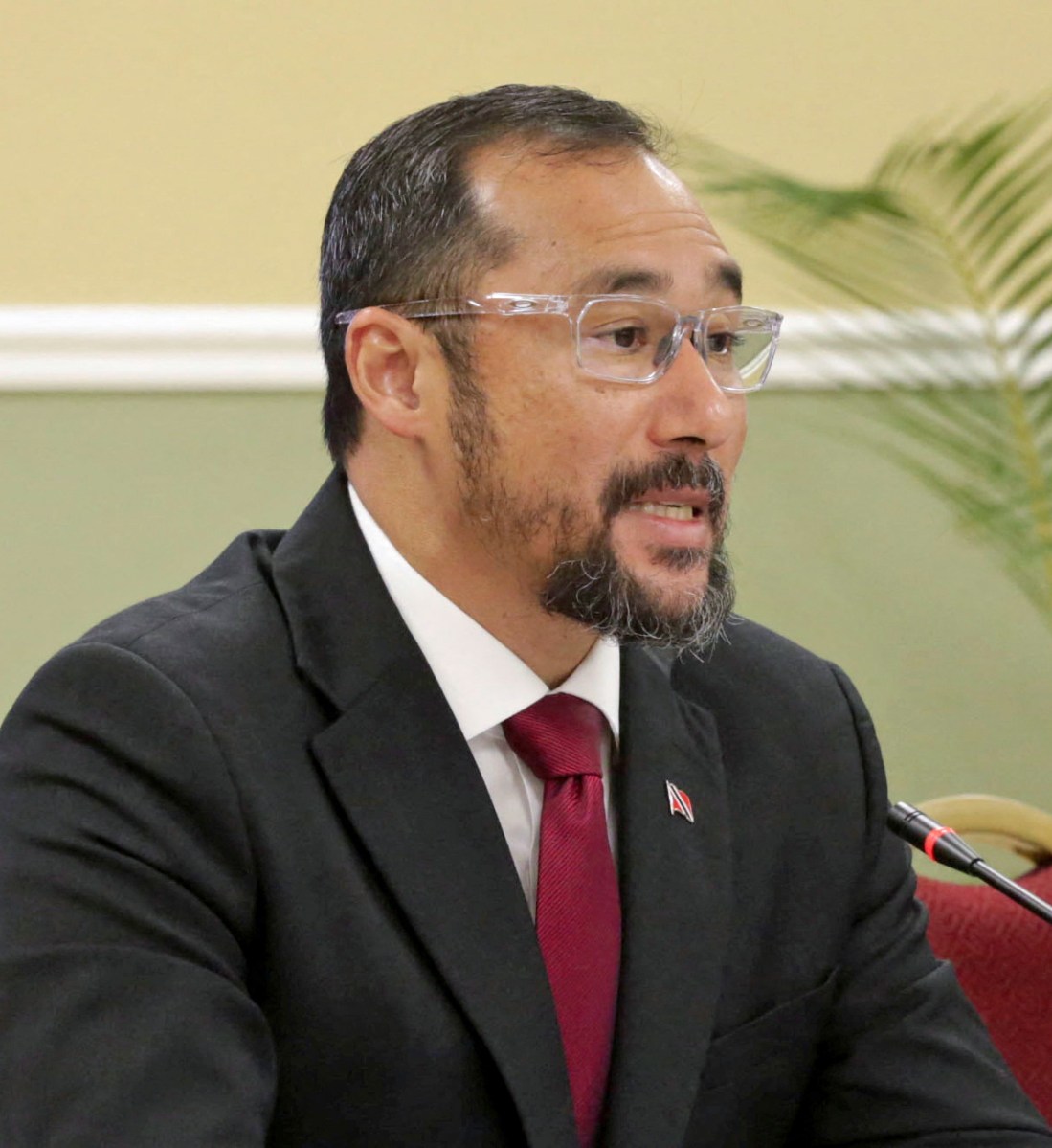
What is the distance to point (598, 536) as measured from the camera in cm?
146

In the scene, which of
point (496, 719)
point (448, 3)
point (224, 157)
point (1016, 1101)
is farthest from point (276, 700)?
point (448, 3)

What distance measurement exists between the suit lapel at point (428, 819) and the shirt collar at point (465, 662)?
34 mm

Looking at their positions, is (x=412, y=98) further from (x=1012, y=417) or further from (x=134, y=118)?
(x=1012, y=417)

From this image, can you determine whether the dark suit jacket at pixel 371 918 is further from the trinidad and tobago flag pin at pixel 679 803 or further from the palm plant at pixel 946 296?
the palm plant at pixel 946 296

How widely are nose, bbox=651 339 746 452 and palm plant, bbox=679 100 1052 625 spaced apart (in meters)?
0.81

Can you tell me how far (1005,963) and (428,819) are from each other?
32.4 inches

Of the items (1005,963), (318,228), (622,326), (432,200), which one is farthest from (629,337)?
(318,228)

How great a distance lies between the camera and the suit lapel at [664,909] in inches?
53.4

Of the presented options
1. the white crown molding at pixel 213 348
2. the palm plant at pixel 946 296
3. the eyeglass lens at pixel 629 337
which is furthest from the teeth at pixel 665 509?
the white crown molding at pixel 213 348

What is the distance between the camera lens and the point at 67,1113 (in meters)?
1.12

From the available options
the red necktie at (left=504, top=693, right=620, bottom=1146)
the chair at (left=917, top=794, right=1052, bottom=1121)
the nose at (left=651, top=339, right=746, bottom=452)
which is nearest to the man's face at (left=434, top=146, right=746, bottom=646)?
the nose at (left=651, top=339, right=746, bottom=452)

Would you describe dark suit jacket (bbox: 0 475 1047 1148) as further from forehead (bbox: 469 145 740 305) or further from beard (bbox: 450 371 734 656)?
forehead (bbox: 469 145 740 305)

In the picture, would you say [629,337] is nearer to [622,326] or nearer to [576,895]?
[622,326]

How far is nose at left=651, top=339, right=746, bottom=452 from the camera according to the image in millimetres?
1454
